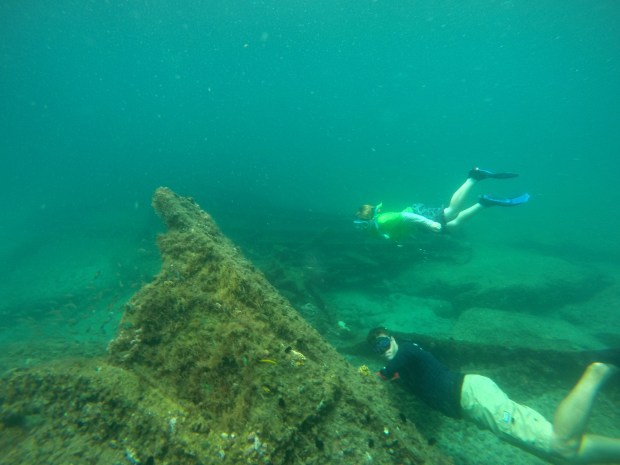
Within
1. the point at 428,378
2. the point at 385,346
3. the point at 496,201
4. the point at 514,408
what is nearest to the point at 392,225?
the point at 496,201

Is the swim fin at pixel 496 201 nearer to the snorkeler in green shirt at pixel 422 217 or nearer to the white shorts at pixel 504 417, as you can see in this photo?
the snorkeler in green shirt at pixel 422 217

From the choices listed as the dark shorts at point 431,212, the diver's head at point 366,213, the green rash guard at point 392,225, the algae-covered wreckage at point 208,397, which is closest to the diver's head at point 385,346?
the algae-covered wreckage at point 208,397

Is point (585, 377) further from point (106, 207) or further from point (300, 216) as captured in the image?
point (106, 207)

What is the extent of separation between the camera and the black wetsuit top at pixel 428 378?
12.1ft

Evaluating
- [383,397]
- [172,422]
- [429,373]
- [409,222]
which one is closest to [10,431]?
[172,422]

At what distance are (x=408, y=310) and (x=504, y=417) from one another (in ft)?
25.0

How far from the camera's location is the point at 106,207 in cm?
3388

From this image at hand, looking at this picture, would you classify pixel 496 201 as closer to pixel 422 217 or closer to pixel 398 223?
pixel 422 217

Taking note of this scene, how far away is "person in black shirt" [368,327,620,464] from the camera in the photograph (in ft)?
10.4

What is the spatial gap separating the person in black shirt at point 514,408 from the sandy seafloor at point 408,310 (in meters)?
0.38

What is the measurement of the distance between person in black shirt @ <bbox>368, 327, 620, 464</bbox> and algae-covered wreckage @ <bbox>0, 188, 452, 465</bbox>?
3.82ft

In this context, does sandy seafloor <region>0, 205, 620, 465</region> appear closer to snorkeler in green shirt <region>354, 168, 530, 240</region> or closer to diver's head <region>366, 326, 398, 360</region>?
diver's head <region>366, 326, 398, 360</region>

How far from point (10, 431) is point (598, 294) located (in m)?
16.1

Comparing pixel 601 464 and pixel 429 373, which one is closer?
pixel 601 464
